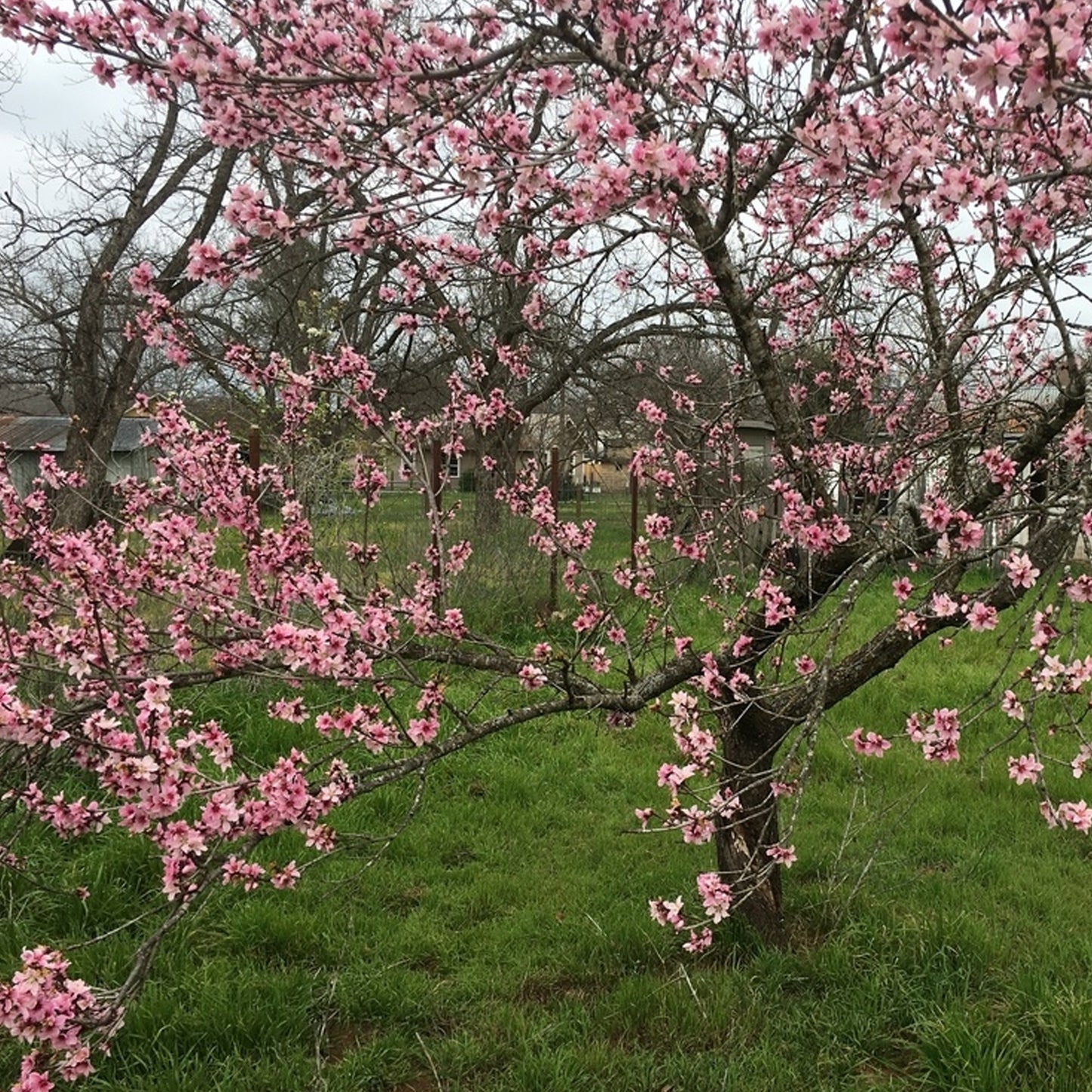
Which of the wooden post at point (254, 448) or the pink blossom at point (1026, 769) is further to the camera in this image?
the wooden post at point (254, 448)

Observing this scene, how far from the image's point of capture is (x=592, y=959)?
9.84ft

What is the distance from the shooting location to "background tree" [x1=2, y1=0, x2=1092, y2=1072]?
80.3 inches

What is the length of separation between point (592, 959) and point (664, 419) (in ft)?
7.10

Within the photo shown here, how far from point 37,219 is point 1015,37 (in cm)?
1180

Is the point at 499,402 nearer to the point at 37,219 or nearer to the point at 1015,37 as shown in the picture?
the point at 1015,37

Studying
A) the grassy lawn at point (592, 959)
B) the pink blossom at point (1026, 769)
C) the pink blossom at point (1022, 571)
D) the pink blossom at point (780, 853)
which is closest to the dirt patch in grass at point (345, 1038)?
the grassy lawn at point (592, 959)

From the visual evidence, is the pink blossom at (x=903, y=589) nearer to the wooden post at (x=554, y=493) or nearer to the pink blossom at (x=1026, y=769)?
the pink blossom at (x=1026, y=769)

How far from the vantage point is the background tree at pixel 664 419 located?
2039 mm

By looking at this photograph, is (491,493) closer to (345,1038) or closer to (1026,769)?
(345,1038)

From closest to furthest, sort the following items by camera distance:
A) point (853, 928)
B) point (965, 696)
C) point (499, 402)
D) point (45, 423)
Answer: point (853, 928)
point (499, 402)
point (965, 696)
point (45, 423)

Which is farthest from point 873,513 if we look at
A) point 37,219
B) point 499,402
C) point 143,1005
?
point 37,219

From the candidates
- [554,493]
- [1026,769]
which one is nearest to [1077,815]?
[1026,769]

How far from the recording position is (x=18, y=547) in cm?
383

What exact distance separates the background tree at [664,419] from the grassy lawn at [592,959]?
37 cm
